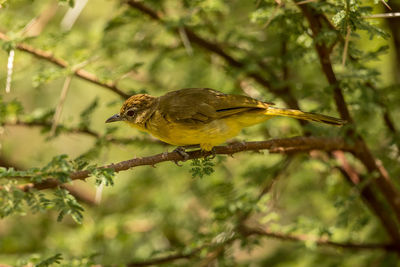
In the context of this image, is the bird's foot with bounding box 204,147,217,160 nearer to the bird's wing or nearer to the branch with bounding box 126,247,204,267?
the bird's wing

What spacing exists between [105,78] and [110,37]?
1431mm

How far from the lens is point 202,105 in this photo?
13.8 feet

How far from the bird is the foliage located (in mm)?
198

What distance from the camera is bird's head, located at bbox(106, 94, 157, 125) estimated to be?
4.39m

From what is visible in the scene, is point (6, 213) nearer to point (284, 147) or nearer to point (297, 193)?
→ point (284, 147)

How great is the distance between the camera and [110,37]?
5.45 metres

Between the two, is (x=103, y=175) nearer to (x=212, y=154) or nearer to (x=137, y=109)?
(x=212, y=154)

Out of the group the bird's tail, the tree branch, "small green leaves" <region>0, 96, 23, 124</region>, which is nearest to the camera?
the bird's tail

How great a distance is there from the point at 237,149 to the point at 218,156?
74cm

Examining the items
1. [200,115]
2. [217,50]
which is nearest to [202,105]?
[200,115]

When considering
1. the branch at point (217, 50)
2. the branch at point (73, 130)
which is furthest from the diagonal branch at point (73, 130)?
the branch at point (217, 50)

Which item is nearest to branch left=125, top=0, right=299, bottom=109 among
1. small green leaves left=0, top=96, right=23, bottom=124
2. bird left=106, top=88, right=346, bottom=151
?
bird left=106, top=88, right=346, bottom=151

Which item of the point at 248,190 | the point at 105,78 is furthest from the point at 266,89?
the point at 105,78

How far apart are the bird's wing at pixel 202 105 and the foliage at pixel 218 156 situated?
0.33 meters
